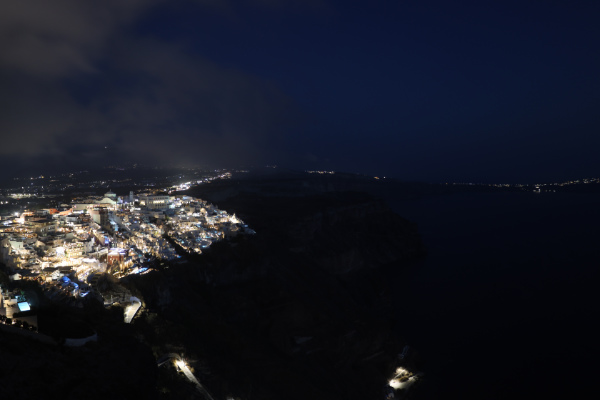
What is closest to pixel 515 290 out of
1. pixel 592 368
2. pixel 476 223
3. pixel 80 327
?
pixel 592 368

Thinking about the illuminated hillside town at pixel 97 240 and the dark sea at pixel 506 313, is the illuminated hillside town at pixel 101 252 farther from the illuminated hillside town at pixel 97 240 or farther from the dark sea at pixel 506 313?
the dark sea at pixel 506 313

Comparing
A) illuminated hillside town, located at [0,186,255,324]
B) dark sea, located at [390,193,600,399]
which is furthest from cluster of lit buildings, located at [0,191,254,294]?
dark sea, located at [390,193,600,399]

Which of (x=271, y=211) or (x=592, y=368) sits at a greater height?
(x=271, y=211)

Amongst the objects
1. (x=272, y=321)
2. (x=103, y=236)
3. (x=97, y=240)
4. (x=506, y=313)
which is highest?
(x=103, y=236)

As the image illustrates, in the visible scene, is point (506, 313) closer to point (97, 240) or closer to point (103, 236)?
point (103, 236)

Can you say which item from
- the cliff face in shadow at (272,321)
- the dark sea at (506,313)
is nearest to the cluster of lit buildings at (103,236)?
the cliff face in shadow at (272,321)

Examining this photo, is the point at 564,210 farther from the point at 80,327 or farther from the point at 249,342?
the point at 80,327

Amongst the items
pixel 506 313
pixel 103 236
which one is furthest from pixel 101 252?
pixel 506 313
